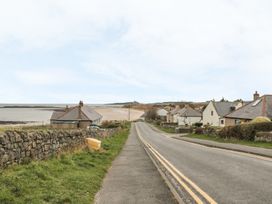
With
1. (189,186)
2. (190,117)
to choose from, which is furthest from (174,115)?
(189,186)

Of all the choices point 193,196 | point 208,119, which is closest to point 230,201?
point 193,196

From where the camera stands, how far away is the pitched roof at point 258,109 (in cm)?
4799

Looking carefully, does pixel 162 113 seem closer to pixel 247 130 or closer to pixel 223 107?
pixel 223 107

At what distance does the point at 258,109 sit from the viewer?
49.8 m

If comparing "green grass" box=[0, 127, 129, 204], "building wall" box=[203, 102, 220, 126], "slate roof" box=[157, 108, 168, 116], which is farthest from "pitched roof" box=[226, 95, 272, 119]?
"slate roof" box=[157, 108, 168, 116]

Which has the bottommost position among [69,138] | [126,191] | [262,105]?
[126,191]

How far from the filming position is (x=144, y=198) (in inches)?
364

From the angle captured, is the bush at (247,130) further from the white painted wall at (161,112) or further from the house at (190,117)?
the white painted wall at (161,112)

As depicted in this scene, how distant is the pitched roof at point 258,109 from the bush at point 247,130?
406 inches

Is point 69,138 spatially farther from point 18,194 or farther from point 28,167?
point 18,194

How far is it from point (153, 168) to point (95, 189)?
5508 millimetres

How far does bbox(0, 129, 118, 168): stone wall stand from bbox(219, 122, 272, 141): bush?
22.4 m

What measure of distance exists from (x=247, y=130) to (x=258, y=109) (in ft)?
52.4

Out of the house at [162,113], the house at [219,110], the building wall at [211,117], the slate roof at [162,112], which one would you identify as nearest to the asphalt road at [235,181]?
the house at [219,110]
